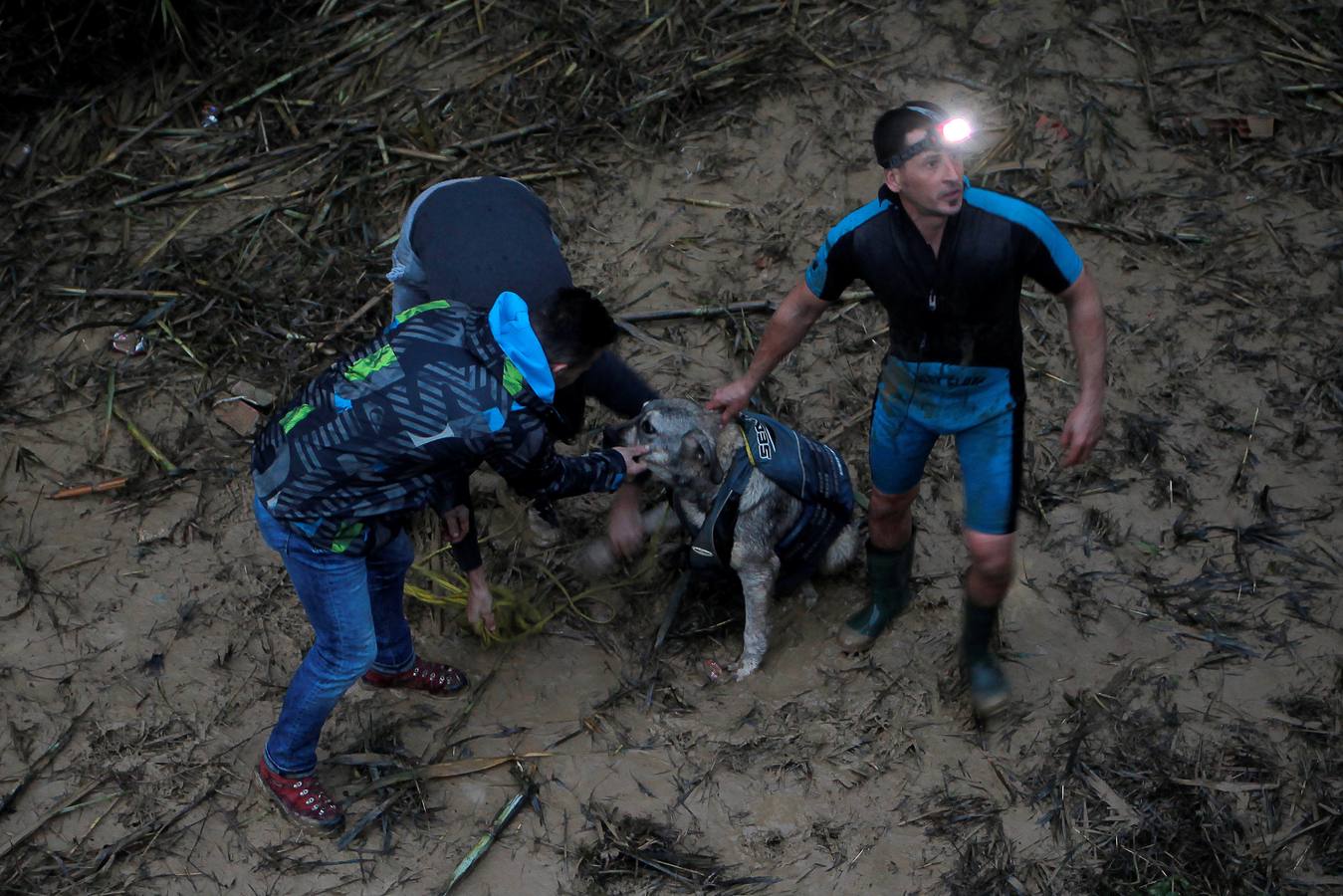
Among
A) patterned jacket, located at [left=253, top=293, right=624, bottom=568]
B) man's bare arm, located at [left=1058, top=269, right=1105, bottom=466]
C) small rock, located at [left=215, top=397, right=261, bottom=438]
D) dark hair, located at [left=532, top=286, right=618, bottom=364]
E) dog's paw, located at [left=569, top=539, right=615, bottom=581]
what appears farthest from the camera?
small rock, located at [left=215, top=397, right=261, bottom=438]

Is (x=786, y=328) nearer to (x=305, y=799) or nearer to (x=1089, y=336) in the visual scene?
(x=1089, y=336)

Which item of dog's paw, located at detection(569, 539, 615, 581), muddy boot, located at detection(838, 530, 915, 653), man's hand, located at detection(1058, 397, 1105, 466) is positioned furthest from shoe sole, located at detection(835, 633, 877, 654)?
man's hand, located at detection(1058, 397, 1105, 466)

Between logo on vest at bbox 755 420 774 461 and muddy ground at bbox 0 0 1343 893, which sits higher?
logo on vest at bbox 755 420 774 461

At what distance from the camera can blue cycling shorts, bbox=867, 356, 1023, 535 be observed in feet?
16.8

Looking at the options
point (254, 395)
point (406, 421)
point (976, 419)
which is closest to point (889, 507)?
point (976, 419)

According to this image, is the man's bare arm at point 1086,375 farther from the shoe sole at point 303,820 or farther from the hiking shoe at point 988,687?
the shoe sole at point 303,820

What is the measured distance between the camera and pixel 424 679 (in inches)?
241

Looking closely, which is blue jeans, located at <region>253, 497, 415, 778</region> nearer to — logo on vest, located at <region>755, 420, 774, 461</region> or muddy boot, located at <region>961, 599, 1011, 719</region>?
logo on vest, located at <region>755, 420, 774, 461</region>

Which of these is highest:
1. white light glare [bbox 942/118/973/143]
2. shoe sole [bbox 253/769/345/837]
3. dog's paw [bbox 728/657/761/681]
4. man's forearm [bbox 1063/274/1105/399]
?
white light glare [bbox 942/118/973/143]

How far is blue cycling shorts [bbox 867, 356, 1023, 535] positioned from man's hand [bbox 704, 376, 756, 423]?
0.64 metres

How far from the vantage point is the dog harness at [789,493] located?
5.75 m

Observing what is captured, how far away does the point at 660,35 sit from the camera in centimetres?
866

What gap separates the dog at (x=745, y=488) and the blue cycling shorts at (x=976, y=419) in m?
0.69

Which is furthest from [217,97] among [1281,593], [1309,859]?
[1309,859]
